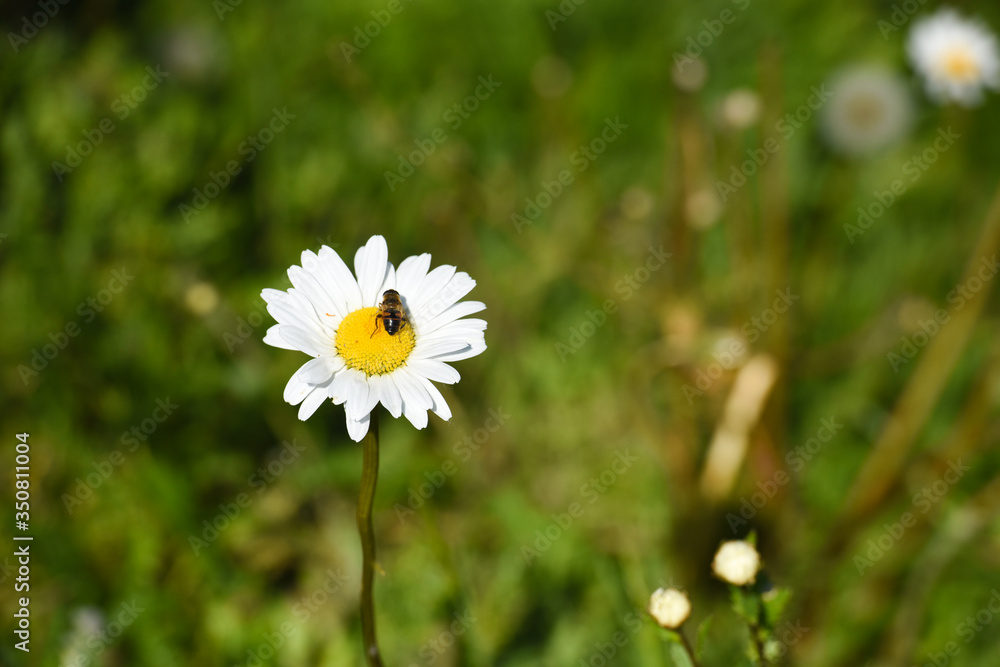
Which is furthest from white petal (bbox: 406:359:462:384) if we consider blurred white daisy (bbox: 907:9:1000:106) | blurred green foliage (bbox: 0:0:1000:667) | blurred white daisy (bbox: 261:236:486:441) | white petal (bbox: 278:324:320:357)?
blurred white daisy (bbox: 907:9:1000:106)

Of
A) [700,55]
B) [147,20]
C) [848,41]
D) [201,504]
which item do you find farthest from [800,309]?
[147,20]

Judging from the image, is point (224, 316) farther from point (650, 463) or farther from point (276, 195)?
point (650, 463)

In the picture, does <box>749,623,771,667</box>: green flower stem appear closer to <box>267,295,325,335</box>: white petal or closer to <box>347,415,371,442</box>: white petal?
<box>347,415,371,442</box>: white petal

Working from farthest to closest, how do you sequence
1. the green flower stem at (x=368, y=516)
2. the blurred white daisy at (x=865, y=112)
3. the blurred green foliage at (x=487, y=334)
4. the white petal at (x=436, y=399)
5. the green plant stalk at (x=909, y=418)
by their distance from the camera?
the blurred white daisy at (x=865, y=112) < the green plant stalk at (x=909, y=418) < the blurred green foliage at (x=487, y=334) < the white petal at (x=436, y=399) < the green flower stem at (x=368, y=516)

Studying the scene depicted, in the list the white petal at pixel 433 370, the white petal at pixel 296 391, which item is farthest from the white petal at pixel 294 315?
the white petal at pixel 433 370

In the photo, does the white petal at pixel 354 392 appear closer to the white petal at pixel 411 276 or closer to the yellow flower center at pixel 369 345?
the yellow flower center at pixel 369 345

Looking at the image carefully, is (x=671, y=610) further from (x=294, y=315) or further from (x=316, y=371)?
(x=294, y=315)
